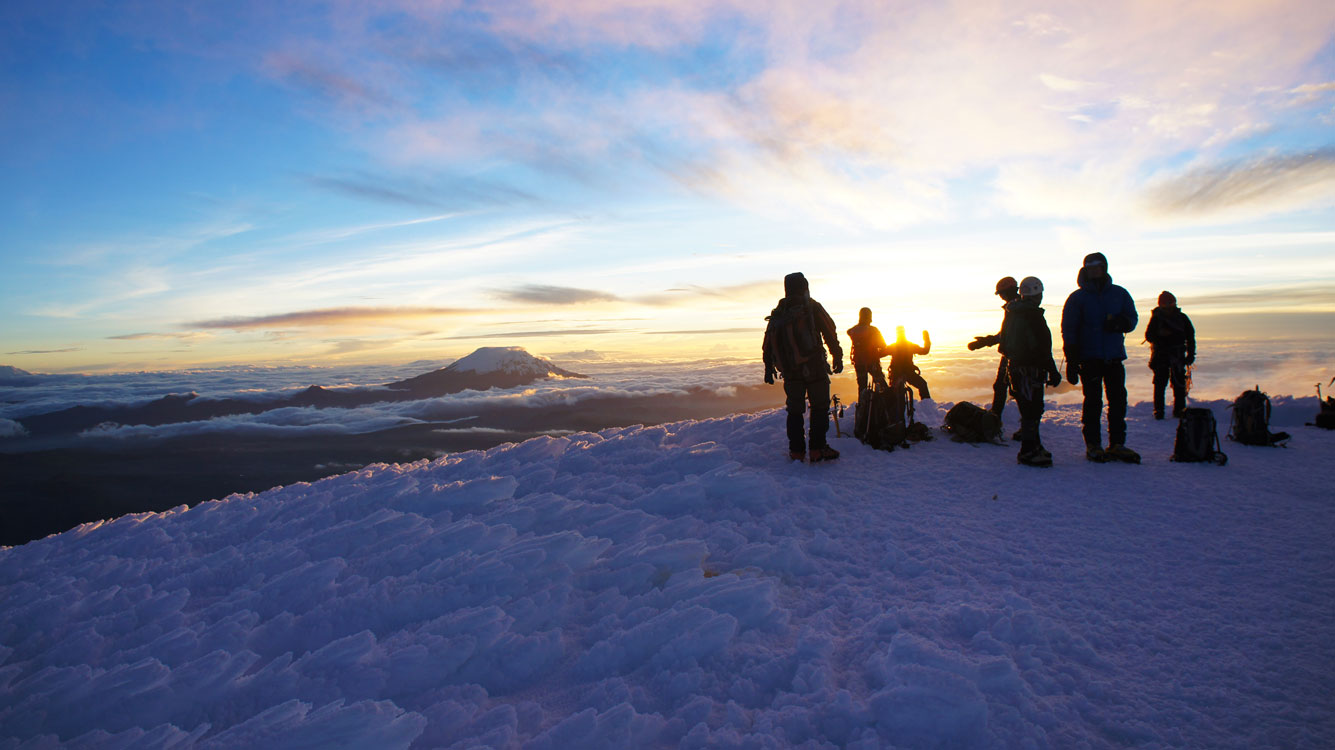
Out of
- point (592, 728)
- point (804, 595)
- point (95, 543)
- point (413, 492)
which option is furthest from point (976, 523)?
point (95, 543)

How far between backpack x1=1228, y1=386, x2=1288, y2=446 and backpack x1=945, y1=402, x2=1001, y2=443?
3763 mm

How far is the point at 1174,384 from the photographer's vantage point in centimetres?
1074

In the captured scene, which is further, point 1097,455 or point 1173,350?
point 1173,350

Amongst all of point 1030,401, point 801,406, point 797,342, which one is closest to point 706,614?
point 801,406

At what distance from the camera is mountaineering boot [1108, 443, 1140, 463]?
295 inches

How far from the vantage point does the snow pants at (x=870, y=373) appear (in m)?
8.63

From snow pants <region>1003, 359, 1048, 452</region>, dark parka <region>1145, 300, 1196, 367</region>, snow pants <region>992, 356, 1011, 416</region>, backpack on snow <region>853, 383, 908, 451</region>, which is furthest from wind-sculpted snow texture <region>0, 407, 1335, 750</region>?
dark parka <region>1145, 300, 1196, 367</region>

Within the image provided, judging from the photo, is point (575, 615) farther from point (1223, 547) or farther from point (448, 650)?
point (1223, 547)

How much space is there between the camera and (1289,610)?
157 inches

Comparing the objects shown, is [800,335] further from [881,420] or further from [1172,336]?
[1172,336]

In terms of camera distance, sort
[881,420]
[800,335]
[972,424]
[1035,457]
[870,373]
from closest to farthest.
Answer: [1035,457] < [800,335] < [881,420] < [972,424] < [870,373]

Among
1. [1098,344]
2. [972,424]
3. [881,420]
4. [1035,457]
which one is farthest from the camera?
[972,424]

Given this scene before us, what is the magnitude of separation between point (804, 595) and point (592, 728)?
194 cm

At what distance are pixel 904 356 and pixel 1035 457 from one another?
2.28m
